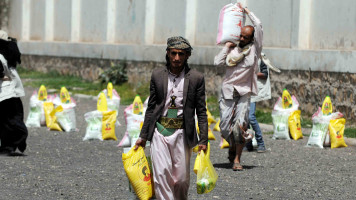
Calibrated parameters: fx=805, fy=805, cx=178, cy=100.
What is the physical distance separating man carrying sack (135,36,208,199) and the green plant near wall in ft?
48.1

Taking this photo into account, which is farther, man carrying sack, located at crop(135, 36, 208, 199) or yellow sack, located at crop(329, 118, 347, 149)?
yellow sack, located at crop(329, 118, 347, 149)

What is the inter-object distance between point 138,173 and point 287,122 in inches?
248

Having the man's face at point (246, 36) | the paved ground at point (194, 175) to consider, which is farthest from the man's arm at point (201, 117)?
the man's face at point (246, 36)

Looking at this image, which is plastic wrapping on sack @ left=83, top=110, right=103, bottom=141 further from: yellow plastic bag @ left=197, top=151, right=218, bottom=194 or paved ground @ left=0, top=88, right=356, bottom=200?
yellow plastic bag @ left=197, top=151, right=218, bottom=194

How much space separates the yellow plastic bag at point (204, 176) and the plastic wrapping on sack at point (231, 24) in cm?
331

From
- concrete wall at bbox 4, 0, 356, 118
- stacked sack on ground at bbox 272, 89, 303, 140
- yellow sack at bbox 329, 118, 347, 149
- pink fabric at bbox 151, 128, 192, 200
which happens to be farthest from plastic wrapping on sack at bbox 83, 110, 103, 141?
pink fabric at bbox 151, 128, 192, 200

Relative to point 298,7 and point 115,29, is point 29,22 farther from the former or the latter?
point 298,7

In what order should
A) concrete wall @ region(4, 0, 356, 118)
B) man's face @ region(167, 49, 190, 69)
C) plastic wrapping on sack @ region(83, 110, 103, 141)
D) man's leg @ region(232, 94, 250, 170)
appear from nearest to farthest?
man's face @ region(167, 49, 190, 69)
man's leg @ region(232, 94, 250, 170)
plastic wrapping on sack @ region(83, 110, 103, 141)
concrete wall @ region(4, 0, 356, 118)

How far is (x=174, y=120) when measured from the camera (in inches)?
250

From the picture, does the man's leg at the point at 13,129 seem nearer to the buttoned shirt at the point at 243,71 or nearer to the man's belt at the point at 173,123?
the buttoned shirt at the point at 243,71

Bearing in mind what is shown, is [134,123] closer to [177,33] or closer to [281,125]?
[281,125]

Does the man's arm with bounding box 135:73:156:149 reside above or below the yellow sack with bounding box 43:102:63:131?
above

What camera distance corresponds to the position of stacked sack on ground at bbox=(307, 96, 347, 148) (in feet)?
37.2

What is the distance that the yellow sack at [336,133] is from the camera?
37.1 ft
